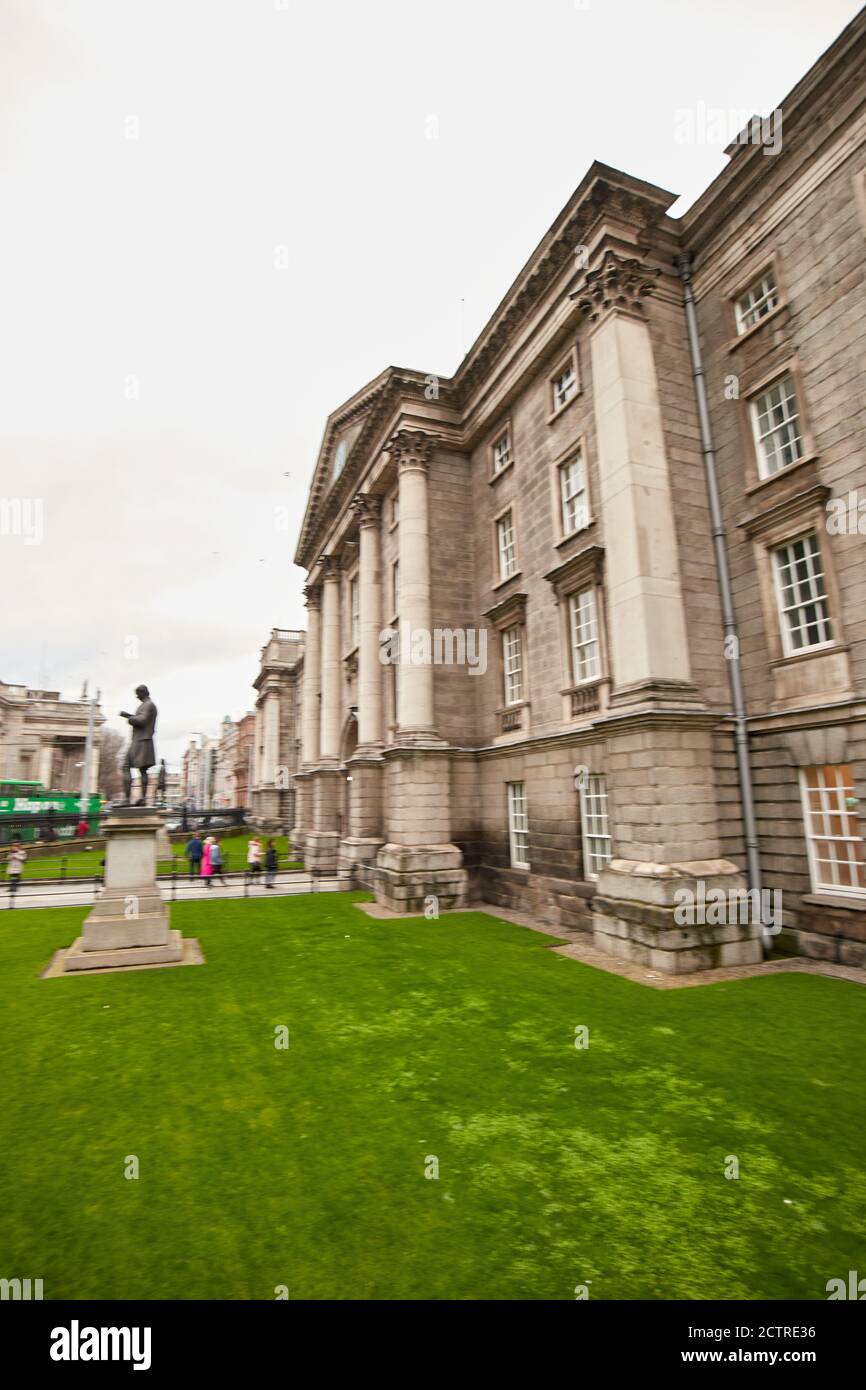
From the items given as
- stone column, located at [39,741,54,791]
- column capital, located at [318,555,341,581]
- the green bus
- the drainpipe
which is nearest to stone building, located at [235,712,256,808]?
stone column, located at [39,741,54,791]

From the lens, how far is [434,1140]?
528 cm

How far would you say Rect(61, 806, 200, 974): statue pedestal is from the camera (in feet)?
37.3

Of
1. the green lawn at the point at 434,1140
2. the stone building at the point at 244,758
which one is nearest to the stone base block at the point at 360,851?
the green lawn at the point at 434,1140

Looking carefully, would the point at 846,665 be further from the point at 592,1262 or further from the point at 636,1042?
the point at 592,1262

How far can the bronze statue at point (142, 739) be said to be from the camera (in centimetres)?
1269

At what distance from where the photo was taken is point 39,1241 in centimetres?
404

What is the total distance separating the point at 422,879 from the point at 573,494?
11.2m

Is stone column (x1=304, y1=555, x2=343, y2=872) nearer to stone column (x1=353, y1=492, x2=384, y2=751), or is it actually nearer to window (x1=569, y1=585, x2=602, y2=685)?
stone column (x1=353, y1=492, x2=384, y2=751)

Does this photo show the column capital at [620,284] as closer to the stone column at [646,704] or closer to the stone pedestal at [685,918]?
the stone column at [646,704]

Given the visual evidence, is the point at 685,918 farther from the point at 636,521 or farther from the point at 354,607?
the point at 354,607

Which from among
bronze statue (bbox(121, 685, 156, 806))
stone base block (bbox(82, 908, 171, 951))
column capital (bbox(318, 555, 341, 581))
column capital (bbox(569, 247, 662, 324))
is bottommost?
stone base block (bbox(82, 908, 171, 951))

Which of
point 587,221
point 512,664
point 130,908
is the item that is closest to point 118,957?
point 130,908

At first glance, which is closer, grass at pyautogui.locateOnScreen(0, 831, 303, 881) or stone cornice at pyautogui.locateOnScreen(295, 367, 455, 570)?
stone cornice at pyautogui.locateOnScreen(295, 367, 455, 570)

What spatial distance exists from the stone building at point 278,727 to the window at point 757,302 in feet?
158
